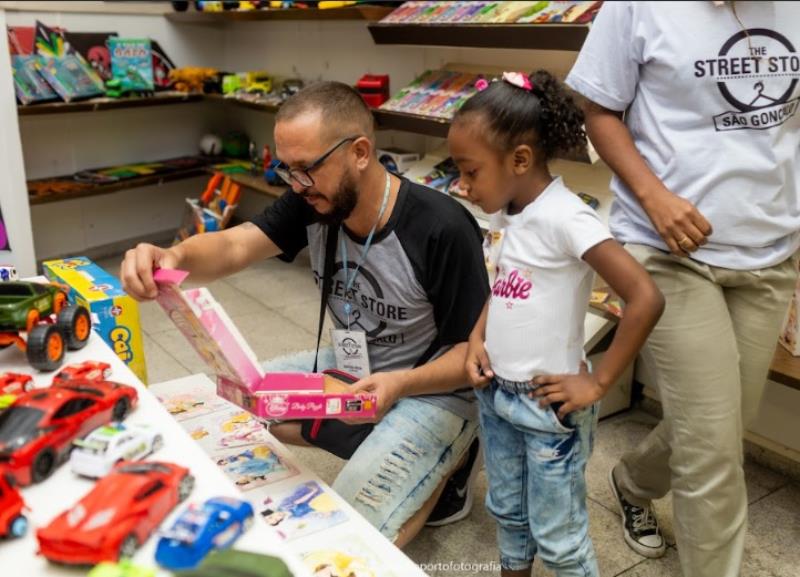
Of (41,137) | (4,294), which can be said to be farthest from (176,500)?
(41,137)

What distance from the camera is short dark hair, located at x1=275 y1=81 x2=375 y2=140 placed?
162cm

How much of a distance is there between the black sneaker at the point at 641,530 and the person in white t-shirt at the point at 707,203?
17.1 inches

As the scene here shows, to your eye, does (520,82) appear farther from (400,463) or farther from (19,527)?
(19,527)

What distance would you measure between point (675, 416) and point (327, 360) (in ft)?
2.98

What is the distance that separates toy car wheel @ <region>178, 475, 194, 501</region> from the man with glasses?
1.84ft

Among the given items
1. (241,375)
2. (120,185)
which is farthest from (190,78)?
(241,375)

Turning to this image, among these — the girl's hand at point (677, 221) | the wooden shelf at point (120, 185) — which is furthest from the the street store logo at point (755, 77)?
the wooden shelf at point (120, 185)

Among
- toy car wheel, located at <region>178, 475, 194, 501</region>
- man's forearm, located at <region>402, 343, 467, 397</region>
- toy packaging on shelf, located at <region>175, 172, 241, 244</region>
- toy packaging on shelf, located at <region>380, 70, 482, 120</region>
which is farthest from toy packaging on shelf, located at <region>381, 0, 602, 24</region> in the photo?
toy car wheel, located at <region>178, 475, 194, 501</region>

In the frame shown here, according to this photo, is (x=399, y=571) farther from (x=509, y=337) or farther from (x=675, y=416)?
(x=675, y=416)

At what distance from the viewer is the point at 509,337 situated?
4.64ft

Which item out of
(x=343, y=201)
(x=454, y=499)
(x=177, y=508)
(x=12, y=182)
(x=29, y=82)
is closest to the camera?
(x=177, y=508)

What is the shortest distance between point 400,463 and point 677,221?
796 millimetres

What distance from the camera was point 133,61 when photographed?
4863 mm

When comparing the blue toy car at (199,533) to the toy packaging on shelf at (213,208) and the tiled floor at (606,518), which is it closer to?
the tiled floor at (606,518)
